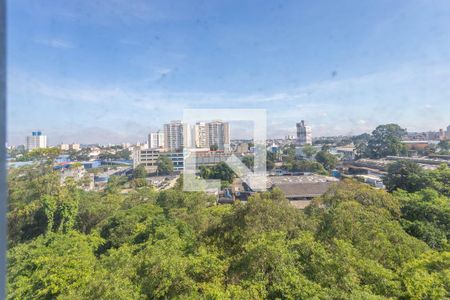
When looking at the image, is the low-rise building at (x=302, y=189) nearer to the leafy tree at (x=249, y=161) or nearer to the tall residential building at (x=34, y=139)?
the leafy tree at (x=249, y=161)

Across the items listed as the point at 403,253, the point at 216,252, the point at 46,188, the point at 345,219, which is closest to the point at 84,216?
the point at 46,188

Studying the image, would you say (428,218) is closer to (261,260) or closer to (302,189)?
(261,260)

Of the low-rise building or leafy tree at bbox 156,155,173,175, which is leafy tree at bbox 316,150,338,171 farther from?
leafy tree at bbox 156,155,173,175

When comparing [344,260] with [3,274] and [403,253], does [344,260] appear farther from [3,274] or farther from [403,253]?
[3,274]

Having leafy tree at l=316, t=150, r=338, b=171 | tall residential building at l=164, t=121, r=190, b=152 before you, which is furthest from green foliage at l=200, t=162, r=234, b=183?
leafy tree at l=316, t=150, r=338, b=171

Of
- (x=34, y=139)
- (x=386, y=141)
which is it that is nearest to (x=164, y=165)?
(x=34, y=139)

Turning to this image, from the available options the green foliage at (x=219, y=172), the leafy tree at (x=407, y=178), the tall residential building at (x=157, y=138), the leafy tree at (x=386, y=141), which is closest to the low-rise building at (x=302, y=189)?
the leafy tree at (x=407, y=178)
